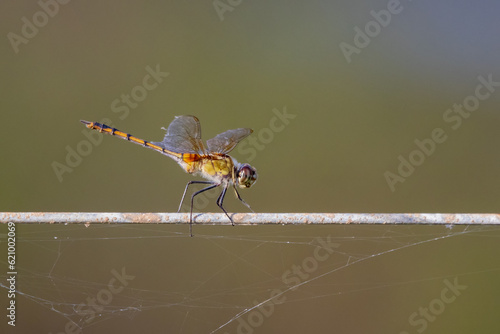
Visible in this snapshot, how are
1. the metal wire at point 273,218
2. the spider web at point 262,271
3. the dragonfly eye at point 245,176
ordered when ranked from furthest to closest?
the spider web at point 262,271 < the dragonfly eye at point 245,176 < the metal wire at point 273,218

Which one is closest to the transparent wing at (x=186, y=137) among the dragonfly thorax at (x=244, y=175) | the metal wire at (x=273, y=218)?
the dragonfly thorax at (x=244, y=175)

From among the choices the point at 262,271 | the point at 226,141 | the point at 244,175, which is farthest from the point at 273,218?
the point at 262,271

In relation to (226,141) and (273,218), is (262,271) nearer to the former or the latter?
(226,141)

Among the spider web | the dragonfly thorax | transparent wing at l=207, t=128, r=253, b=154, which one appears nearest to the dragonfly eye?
the dragonfly thorax

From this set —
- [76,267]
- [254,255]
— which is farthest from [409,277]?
[76,267]

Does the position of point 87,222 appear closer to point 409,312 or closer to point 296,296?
point 296,296

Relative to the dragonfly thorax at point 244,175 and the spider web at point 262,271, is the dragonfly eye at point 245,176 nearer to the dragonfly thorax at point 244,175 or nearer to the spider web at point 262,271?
the dragonfly thorax at point 244,175
